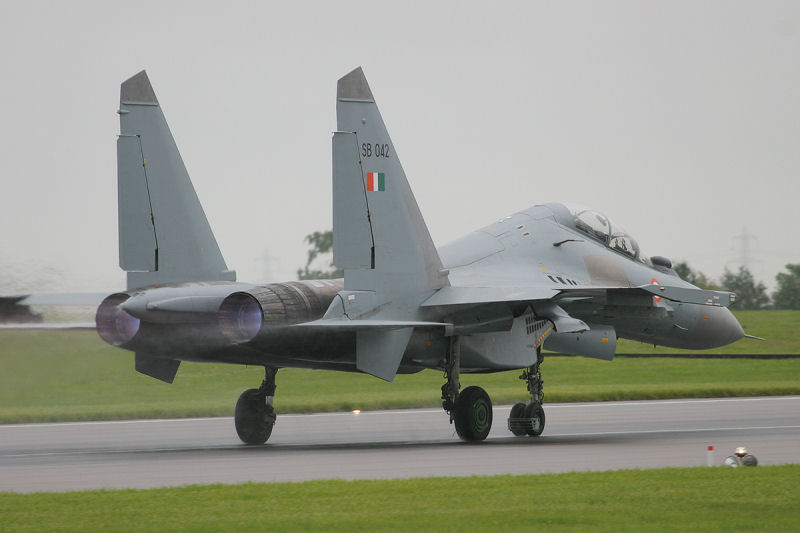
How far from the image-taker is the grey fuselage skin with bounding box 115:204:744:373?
16.7 m

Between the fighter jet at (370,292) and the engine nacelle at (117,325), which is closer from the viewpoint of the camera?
the fighter jet at (370,292)

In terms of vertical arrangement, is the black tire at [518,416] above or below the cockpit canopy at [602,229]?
below

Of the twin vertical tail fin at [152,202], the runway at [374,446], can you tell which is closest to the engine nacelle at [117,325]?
the twin vertical tail fin at [152,202]

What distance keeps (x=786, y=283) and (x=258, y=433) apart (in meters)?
52.2

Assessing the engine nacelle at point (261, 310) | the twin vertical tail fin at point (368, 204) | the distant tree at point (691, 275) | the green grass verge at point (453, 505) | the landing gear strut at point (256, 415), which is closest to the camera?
the green grass verge at point (453, 505)

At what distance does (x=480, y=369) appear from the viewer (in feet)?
63.4

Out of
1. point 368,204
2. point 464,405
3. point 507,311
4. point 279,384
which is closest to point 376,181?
point 368,204

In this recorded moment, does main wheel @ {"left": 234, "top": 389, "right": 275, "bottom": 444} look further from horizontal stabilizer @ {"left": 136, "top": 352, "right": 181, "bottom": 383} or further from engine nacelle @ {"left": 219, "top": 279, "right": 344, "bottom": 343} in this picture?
engine nacelle @ {"left": 219, "top": 279, "right": 344, "bottom": 343}

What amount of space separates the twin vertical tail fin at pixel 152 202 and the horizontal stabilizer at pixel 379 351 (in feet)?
10.2

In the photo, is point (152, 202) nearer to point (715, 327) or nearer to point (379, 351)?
point (379, 351)

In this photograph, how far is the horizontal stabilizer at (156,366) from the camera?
58.2ft

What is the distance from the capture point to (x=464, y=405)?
18.2 metres

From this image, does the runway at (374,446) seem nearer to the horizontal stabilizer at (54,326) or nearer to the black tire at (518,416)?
the black tire at (518,416)

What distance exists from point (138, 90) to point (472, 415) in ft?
24.0
